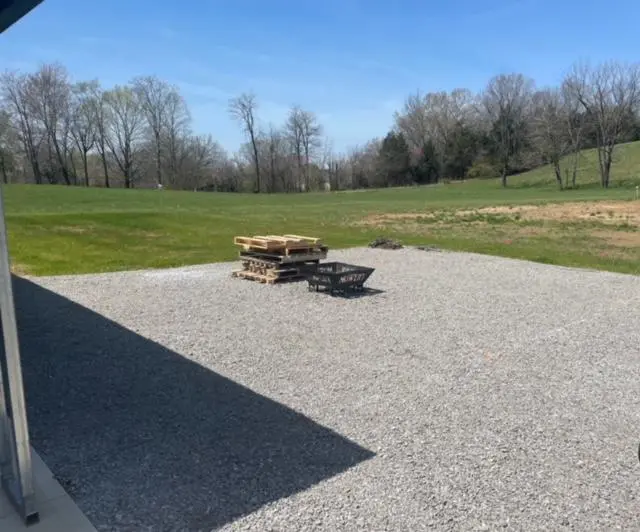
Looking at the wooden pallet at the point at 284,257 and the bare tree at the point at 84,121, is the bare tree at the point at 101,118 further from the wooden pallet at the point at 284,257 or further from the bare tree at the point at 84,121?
the wooden pallet at the point at 284,257

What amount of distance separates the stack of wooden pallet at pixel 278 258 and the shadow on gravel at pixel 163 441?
3.99 metres

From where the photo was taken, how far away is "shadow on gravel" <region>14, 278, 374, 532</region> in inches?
111

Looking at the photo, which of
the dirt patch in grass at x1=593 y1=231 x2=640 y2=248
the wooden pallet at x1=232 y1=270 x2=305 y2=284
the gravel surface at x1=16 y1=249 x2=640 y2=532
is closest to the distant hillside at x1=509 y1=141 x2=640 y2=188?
the dirt patch in grass at x1=593 y1=231 x2=640 y2=248

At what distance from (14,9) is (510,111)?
65.6 m

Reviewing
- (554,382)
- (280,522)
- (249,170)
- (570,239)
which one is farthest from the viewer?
(249,170)

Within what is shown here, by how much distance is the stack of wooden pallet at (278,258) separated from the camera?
9156 millimetres

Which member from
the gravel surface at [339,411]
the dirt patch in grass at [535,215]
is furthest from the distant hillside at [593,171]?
the gravel surface at [339,411]

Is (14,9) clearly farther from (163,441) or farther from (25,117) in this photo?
(25,117)

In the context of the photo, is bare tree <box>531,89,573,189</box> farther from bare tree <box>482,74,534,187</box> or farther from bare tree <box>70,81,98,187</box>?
bare tree <box>70,81,98,187</box>

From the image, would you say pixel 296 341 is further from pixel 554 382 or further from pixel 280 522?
pixel 280 522

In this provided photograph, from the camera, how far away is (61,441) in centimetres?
346

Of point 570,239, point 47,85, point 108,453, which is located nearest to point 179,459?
point 108,453

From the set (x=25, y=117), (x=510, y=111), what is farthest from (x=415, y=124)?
(x=25, y=117)

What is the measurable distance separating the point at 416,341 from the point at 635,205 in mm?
24019
